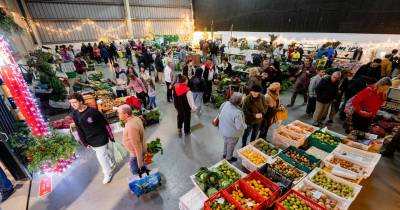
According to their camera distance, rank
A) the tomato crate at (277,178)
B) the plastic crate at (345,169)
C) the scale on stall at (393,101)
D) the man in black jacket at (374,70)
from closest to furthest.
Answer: the tomato crate at (277,178), the plastic crate at (345,169), the scale on stall at (393,101), the man in black jacket at (374,70)

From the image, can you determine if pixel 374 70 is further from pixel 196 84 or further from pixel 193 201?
pixel 193 201

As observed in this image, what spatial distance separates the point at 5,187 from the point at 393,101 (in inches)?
353

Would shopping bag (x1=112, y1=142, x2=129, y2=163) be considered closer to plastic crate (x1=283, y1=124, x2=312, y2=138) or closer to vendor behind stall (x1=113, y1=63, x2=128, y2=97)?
vendor behind stall (x1=113, y1=63, x2=128, y2=97)

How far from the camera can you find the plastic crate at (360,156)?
10.1 feet

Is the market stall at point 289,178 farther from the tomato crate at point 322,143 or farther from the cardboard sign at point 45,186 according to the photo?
the cardboard sign at point 45,186

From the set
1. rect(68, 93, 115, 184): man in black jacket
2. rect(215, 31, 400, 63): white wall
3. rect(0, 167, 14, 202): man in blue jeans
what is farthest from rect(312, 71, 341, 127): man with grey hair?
rect(215, 31, 400, 63): white wall

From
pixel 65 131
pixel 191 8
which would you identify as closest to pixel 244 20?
pixel 191 8

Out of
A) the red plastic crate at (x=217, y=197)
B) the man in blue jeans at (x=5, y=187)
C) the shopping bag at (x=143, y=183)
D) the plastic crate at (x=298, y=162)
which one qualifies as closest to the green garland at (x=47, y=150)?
the man in blue jeans at (x=5, y=187)

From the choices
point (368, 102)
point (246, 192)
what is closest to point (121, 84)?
point (246, 192)

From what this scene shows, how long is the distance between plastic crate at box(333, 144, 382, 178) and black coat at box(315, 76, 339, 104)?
4.73ft

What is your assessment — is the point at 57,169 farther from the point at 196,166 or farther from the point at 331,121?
the point at 331,121

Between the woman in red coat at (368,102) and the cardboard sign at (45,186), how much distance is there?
6.14 metres

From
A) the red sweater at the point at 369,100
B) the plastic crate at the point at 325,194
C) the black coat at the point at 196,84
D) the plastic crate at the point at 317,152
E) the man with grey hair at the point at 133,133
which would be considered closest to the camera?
the plastic crate at the point at 325,194

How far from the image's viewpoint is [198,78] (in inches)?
207
